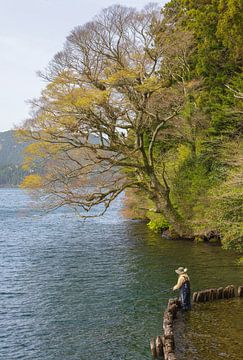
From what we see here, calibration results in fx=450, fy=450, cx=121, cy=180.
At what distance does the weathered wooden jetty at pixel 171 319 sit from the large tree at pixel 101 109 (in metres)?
16.4

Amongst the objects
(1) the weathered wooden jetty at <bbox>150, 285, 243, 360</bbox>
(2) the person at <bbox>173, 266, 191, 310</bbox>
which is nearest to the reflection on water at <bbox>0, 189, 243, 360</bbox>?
(1) the weathered wooden jetty at <bbox>150, 285, 243, 360</bbox>

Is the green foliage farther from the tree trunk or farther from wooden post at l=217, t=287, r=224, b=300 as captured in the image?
wooden post at l=217, t=287, r=224, b=300

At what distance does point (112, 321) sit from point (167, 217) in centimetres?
1952

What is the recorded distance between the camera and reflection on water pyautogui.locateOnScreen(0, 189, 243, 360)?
16453 mm

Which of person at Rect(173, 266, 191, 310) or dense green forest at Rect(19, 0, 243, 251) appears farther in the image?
dense green forest at Rect(19, 0, 243, 251)

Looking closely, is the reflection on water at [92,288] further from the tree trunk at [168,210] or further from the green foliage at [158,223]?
the green foliage at [158,223]

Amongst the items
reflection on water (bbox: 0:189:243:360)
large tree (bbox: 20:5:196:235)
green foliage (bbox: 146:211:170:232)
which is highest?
large tree (bbox: 20:5:196:235)

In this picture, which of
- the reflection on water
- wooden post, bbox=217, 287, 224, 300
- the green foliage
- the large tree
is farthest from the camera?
the green foliage

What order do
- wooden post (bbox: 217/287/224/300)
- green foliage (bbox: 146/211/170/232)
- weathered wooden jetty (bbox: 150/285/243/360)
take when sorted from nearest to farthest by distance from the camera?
1. weathered wooden jetty (bbox: 150/285/243/360)
2. wooden post (bbox: 217/287/224/300)
3. green foliage (bbox: 146/211/170/232)

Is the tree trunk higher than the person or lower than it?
higher

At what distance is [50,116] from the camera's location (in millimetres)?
34188

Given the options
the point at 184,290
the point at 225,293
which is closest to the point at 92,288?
the point at 184,290

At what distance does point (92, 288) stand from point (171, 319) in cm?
719

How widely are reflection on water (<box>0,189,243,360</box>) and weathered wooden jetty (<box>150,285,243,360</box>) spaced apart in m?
0.54
